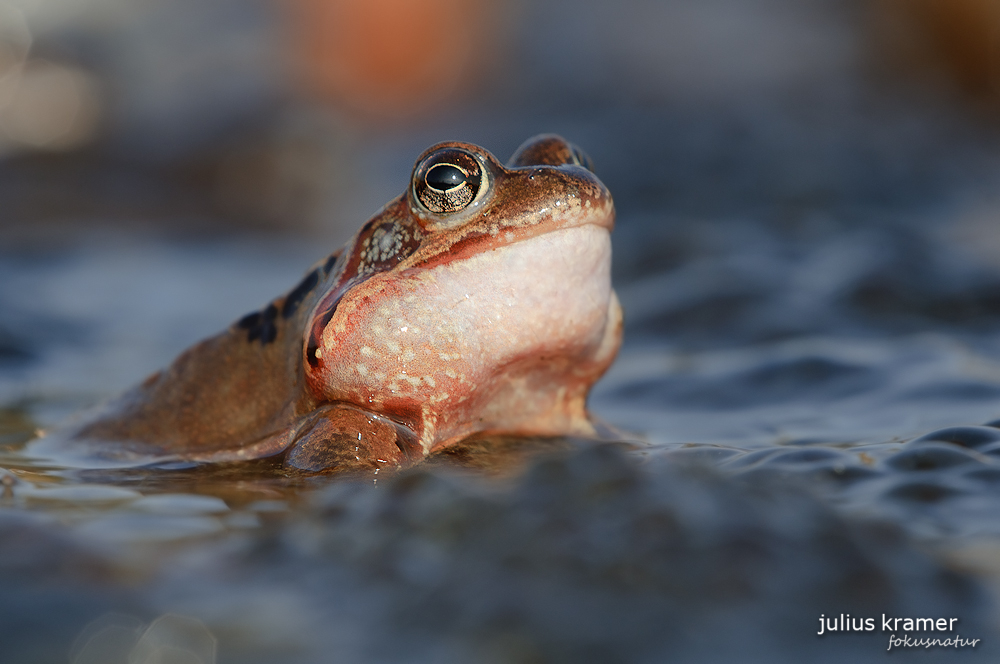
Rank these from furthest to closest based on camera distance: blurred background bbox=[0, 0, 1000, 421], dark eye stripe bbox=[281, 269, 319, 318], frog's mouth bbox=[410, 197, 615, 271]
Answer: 1. blurred background bbox=[0, 0, 1000, 421]
2. dark eye stripe bbox=[281, 269, 319, 318]
3. frog's mouth bbox=[410, 197, 615, 271]

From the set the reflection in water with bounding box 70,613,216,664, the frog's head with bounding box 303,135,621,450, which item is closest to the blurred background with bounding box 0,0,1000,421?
the frog's head with bounding box 303,135,621,450

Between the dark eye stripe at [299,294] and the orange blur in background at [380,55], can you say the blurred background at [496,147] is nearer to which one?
the orange blur in background at [380,55]

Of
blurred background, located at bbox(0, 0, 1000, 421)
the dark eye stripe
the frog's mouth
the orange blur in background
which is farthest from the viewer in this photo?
the orange blur in background

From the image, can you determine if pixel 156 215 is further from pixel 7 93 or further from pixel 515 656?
pixel 515 656

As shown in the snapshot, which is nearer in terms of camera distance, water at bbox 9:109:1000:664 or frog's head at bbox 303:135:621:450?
water at bbox 9:109:1000:664

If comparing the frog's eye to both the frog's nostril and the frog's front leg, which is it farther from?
the frog's front leg

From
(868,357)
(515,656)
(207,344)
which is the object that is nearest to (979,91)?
(868,357)

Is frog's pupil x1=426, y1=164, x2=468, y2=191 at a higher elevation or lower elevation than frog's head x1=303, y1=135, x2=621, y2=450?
higher

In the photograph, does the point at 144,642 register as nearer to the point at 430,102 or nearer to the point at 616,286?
the point at 616,286

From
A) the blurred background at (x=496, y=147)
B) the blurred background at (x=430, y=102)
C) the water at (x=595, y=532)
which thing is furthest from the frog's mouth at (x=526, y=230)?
the blurred background at (x=430, y=102)
